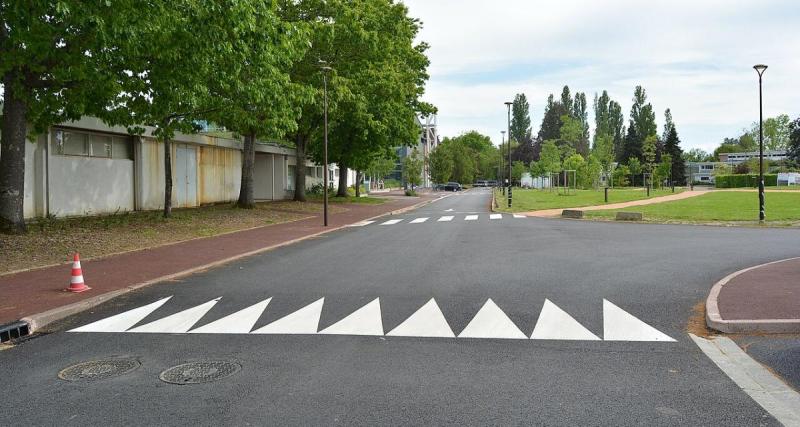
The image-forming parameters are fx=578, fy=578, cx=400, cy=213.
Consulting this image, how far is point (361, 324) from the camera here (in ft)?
23.2

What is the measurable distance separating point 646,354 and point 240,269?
8.27 m

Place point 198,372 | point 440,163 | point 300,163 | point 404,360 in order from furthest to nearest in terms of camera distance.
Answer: point 440,163
point 300,163
point 404,360
point 198,372

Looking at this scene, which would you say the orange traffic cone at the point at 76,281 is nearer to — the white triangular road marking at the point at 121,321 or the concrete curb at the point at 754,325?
the white triangular road marking at the point at 121,321

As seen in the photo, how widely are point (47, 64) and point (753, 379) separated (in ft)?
50.8

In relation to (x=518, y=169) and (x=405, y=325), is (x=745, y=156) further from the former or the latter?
(x=405, y=325)

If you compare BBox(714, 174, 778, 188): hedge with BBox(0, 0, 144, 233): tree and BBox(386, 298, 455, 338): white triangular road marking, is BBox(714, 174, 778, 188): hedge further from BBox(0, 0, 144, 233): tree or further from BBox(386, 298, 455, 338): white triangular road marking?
BBox(386, 298, 455, 338): white triangular road marking

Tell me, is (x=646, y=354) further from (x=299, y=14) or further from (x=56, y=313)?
(x=299, y=14)

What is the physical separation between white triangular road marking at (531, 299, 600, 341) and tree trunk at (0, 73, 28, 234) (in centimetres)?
1319

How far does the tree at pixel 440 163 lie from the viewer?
89.2m

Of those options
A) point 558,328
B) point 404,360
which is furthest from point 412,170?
point 404,360

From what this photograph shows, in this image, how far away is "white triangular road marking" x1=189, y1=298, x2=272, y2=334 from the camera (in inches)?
270

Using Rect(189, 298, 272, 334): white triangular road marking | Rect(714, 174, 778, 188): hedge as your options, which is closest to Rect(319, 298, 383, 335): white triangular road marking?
Rect(189, 298, 272, 334): white triangular road marking

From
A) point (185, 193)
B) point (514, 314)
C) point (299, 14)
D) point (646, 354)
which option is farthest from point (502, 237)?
point (185, 193)

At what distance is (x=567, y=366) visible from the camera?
545 cm
